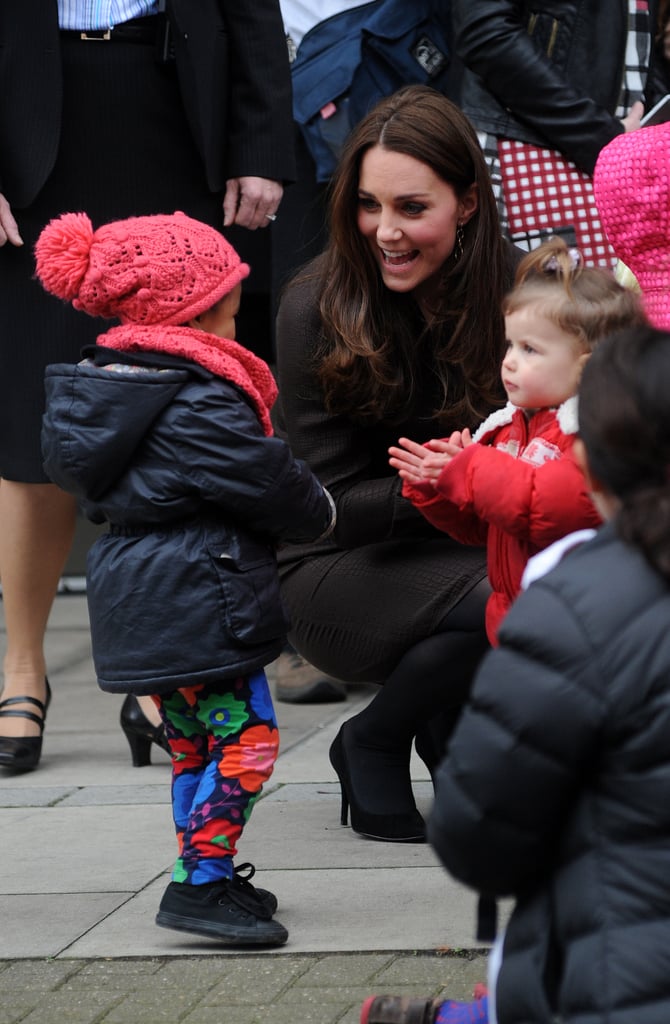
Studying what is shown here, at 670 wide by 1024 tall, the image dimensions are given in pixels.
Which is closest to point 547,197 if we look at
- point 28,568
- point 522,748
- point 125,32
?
point 125,32

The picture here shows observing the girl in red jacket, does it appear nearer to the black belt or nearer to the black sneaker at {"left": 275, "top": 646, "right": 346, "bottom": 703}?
the black belt

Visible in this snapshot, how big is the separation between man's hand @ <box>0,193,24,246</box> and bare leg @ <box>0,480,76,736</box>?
0.60m

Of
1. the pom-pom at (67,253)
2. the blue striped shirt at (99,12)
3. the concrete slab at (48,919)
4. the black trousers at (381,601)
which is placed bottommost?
the concrete slab at (48,919)

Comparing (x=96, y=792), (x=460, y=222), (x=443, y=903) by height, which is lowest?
(x=96, y=792)

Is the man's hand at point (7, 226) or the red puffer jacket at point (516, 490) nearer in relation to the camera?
the red puffer jacket at point (516, 490)

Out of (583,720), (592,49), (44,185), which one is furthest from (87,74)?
(583,720)

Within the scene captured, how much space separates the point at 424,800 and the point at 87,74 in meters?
1.92

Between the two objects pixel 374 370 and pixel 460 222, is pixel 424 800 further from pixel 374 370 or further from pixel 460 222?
pixel 460 222

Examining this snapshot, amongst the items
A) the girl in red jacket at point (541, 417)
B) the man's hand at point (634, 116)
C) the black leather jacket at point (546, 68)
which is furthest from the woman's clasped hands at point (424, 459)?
the man's hand at point (634, 116)

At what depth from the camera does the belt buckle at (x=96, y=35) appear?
407 centimetres

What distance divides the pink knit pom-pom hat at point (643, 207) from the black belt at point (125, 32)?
1364 mm

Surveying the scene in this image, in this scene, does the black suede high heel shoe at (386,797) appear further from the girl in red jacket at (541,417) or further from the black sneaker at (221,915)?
the girl in red jacket at (541,417)

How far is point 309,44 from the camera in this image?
16.0 feet

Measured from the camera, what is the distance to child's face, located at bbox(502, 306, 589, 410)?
2.68 metres
